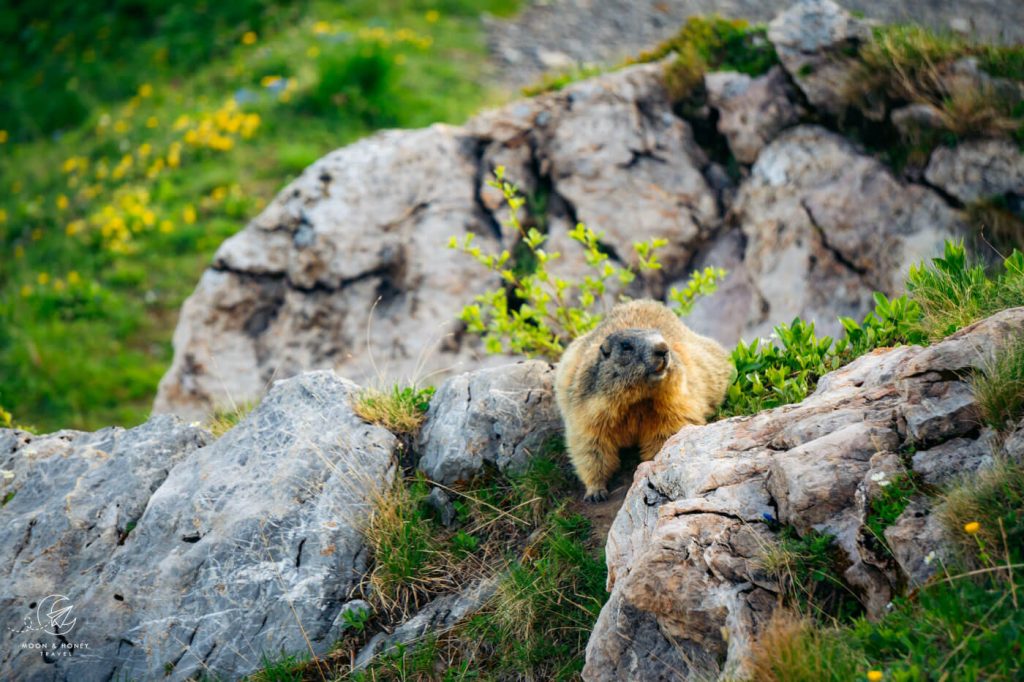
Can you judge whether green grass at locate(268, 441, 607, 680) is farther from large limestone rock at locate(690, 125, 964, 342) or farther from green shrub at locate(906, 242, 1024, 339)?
large limestone rock at locate(690, 125, 964, 342)

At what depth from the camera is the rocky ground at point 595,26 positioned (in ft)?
50.8

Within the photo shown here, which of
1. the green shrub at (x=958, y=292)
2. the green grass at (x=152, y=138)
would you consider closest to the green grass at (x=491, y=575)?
the green shrub at (x=958, y=292)

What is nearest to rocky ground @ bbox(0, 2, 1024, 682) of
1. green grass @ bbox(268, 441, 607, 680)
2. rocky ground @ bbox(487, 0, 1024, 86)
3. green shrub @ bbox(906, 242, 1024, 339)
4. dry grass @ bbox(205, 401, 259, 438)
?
green grass @ bbox(268, 441, 607, 680)

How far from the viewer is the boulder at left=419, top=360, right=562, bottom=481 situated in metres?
6.43

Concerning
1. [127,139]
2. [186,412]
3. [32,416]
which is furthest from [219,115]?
[186,412]

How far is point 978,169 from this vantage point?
864 cm

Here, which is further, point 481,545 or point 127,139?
point 127,139

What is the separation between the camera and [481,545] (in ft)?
19.9

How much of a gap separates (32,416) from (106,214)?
13.1ft

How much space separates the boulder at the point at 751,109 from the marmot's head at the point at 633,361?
4770mm

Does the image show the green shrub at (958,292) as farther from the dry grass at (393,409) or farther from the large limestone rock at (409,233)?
the large limestone rock at (409,233)

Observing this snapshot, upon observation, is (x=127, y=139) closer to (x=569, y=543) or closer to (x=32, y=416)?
(x=32, y=416)

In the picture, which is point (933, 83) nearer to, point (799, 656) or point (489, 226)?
point (489, 226)

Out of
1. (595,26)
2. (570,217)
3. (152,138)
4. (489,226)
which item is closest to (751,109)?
(570,217)
